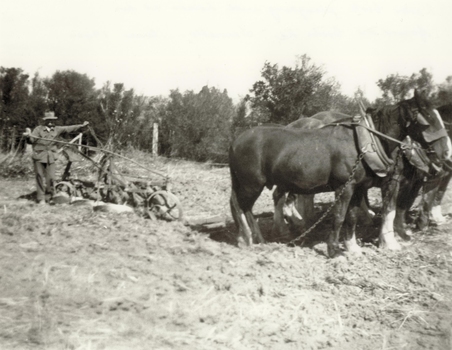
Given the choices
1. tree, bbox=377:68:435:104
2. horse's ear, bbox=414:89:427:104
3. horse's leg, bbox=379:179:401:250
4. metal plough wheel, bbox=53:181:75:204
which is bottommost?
metal plough wheel, bbox=53:181:75:204

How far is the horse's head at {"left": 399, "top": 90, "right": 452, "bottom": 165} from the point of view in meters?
5.57

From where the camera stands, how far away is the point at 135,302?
13.9 feet

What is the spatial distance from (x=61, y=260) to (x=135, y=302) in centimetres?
146

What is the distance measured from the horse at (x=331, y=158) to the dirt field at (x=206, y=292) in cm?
70

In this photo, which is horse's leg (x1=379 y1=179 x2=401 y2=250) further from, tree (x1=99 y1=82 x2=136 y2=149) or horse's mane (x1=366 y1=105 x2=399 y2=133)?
tree (x1=99 y1=82 x2=136 y2=149)

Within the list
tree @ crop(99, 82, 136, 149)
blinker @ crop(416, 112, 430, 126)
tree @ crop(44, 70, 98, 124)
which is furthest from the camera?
tree @ crop(44, 70, 98, 124)

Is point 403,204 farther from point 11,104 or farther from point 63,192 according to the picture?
point 11,104

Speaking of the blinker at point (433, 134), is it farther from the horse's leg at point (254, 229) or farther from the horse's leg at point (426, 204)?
the horse's leg at point (254, 229)

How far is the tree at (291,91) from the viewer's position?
15.3 m

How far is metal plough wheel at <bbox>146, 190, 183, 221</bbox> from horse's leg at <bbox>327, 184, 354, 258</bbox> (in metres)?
2.83

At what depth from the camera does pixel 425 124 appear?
5.62 metres

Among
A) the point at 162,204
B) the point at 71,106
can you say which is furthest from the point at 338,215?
the point at 71,106

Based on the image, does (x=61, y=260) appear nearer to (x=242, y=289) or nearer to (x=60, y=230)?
(x=60, y=230)

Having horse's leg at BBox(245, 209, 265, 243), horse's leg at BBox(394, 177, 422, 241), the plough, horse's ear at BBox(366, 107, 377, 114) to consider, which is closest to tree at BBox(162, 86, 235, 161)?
the plough
